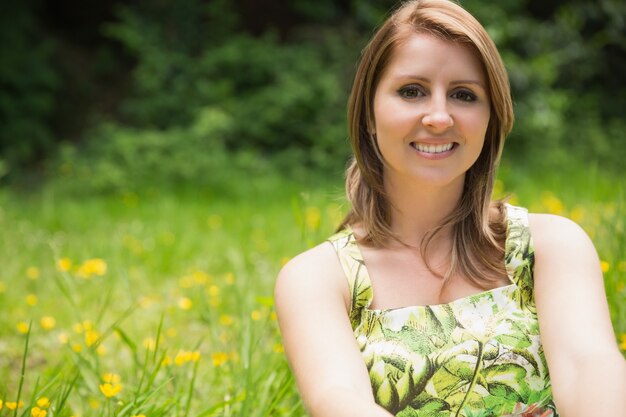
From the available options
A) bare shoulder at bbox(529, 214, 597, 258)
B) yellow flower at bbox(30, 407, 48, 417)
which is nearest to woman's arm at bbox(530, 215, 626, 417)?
bare shoulder at bbox(529, 214, 597, 258)

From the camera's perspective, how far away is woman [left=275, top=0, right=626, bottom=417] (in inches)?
54.6

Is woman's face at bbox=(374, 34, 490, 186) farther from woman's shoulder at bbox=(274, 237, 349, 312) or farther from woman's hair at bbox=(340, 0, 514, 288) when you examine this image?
woman's shoulder at bbox=(274, 237, 349, 312)

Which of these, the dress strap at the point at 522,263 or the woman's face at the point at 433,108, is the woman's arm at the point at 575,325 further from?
the woman's face at the point at 433,108

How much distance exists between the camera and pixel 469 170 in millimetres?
1671

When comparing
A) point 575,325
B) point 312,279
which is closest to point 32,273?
point 312,279

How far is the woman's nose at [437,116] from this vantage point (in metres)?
1.46

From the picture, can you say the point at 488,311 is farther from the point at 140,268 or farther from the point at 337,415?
the point at 140,268

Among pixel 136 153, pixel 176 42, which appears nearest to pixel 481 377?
pixel 136 153

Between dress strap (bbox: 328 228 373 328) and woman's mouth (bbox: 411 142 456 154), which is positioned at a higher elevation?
woman's mouth (bbox: 411 142 456 154)

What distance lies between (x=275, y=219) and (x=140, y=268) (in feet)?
3.68

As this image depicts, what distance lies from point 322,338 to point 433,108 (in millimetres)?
480

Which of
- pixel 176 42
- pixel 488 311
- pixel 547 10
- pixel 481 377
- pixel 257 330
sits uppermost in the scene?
pixel 547 10

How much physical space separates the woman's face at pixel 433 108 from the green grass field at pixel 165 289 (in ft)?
1.53

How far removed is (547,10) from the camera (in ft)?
25.2
